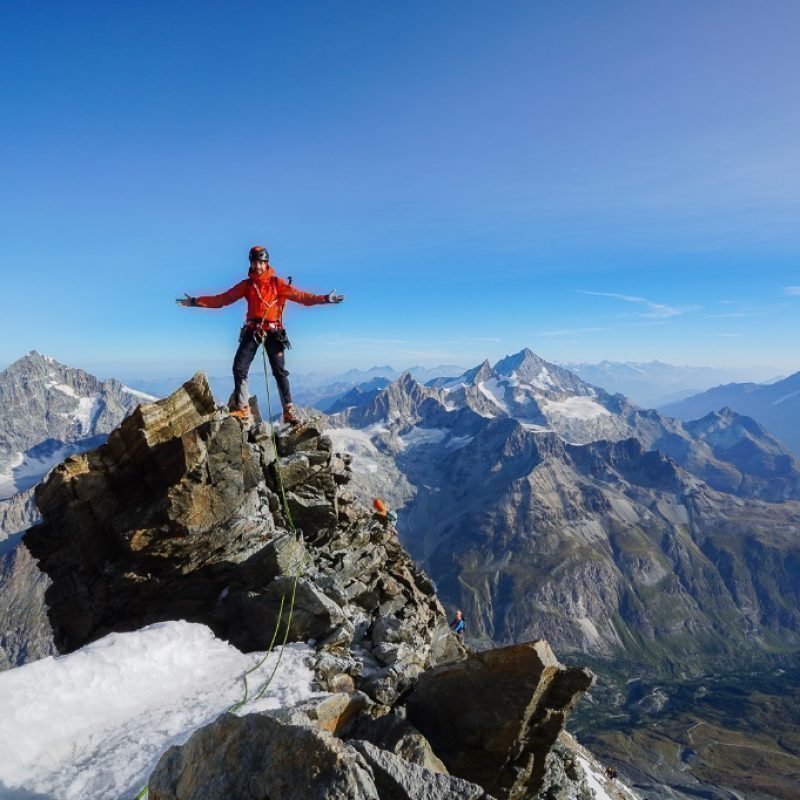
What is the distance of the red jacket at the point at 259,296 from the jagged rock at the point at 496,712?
1607 cm

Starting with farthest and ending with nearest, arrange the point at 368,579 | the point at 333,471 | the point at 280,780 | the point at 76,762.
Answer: the point at 333,471, the point at 368,579, the point at 76,762, the point at 280,780

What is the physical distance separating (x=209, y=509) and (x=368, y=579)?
9.03 metres

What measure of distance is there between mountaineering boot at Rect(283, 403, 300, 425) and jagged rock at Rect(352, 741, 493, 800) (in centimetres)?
2039

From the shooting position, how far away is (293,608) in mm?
20047

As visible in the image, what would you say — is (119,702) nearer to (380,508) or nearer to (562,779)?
(562,779)

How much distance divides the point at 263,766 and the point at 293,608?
1185 centimetres

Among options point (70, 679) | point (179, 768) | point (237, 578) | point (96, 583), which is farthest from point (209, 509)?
point (179, 768)

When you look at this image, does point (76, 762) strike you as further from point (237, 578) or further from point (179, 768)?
point (237, 578)

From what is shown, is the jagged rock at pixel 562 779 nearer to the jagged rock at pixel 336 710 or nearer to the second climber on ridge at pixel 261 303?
the jagged rock at pixel 336 710

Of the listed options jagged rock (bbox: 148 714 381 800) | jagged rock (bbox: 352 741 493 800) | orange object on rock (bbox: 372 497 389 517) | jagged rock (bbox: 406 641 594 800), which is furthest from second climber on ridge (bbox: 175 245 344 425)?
jagged rock (bbox: 352 741 493 800)

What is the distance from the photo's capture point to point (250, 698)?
15.3 metres

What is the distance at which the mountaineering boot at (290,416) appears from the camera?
93.5 feet

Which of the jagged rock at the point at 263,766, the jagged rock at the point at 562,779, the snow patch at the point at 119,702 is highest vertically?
the jagged rock at the point at 263,766

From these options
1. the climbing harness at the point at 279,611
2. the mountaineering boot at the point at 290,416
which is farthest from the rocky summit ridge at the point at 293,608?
the mountaineering boot at the point at 290,416
